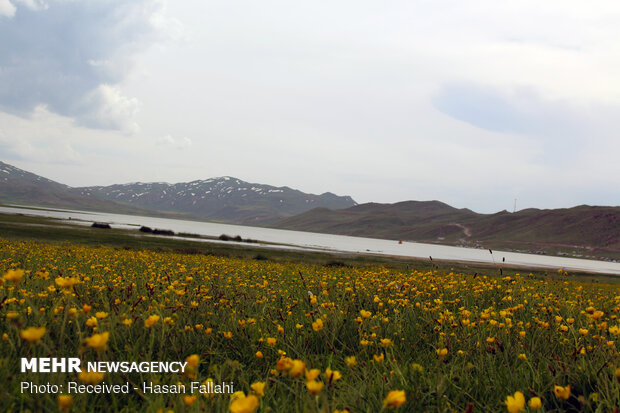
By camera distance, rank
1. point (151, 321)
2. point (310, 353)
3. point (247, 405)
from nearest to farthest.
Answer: point (247, 405), point (151, 321), point (310, 353)

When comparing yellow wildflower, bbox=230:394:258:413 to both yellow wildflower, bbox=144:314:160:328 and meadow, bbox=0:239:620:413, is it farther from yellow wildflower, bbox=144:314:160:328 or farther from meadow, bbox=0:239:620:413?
yellow wildflower, bbox=144:314:160:328

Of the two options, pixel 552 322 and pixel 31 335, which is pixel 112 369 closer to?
pixel 31 335

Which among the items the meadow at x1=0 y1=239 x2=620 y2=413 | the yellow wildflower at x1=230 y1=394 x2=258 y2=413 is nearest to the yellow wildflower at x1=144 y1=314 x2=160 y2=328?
the meadow at x1=0 y1=239 x2=620 y2=413

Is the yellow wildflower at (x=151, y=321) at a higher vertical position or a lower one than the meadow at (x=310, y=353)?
higher

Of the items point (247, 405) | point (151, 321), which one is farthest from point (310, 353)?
point (247, 405)

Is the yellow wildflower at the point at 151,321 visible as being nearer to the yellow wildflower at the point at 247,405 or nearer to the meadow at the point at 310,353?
the meadow at the point at 310,353

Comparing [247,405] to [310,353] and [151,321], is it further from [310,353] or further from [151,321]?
[310,353]

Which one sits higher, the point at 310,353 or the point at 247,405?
the point at 247,405

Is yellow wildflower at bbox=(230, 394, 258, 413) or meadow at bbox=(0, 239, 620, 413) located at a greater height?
yellow wildflower at bbox=(230, 394, 258, 413)

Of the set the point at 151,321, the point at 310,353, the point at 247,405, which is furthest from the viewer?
the point at 310,353

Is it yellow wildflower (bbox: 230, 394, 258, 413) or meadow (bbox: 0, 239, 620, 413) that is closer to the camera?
yellow wildflower (bbox: 230, 394, 258, 413)

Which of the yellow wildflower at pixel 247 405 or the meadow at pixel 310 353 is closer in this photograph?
the yellow wildflower at pixel 247 405

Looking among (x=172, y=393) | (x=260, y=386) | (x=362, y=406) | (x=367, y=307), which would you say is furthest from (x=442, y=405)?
(x=367, y=307)

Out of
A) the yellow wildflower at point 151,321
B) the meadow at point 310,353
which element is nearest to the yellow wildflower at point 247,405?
the meadow at point 310,353
